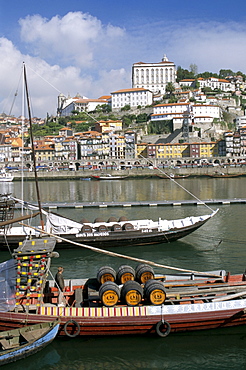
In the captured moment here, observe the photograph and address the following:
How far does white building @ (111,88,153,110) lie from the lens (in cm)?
12650

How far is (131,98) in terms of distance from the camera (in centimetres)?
12725

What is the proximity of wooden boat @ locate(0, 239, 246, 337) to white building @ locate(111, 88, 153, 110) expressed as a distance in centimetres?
11976

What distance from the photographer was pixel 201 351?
373 inches

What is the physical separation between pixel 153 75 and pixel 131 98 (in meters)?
19.4

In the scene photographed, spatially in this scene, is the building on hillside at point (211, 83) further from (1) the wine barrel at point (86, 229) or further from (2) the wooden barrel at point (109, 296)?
(2) the wooden barrel at point (109, 296)

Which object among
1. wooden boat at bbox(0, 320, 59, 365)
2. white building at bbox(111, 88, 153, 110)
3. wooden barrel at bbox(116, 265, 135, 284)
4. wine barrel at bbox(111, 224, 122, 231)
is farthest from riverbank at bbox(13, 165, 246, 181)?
wooden boat at bbox(0, 320, 59, 365)

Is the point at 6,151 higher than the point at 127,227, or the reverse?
the point at 6,151

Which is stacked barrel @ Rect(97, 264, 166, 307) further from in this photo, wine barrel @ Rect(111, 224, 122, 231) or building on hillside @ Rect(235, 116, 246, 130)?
building on hillside @ Rect(235, 116, 246, 130)

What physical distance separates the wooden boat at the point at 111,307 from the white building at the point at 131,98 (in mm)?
119761

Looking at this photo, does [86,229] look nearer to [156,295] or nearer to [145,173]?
[156,295]

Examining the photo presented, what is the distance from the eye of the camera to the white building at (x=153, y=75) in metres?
140

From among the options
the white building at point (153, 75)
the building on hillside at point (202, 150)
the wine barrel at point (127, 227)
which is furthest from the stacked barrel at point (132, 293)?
the white building at point (153, 75)

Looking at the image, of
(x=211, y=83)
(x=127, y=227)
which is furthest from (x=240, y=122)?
(x=127, y=227)

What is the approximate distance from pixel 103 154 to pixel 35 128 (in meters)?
43.5
